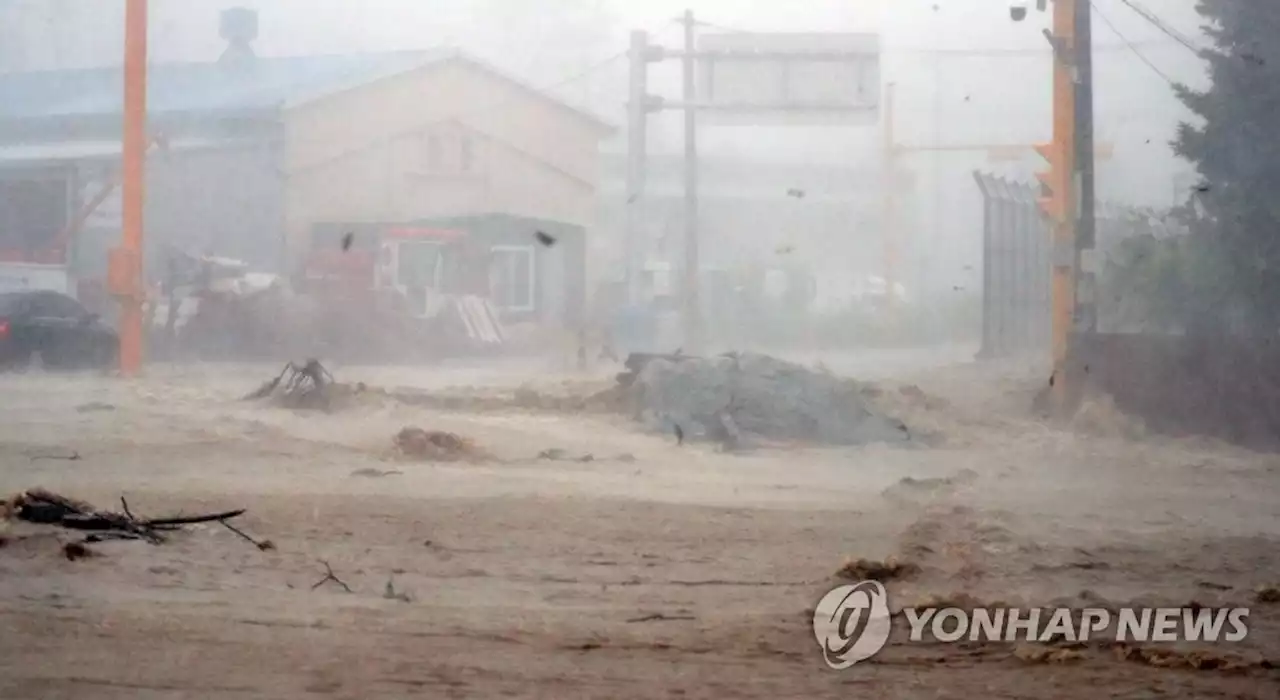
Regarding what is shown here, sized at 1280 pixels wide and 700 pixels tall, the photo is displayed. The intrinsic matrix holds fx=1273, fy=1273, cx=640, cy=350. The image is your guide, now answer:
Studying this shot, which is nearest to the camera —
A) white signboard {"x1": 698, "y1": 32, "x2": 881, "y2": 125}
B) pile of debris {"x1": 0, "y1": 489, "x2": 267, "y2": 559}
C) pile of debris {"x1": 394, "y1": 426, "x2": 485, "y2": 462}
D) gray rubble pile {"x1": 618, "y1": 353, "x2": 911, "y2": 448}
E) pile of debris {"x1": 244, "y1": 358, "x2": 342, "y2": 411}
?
pile of debris {"x1": 0, "y1": 489, "x2": 267, "y2": 559}

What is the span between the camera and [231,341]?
319 inches

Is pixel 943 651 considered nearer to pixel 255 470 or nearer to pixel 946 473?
pixel 946 473

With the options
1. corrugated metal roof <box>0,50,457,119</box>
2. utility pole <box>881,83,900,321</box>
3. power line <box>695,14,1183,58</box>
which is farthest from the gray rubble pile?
corrugated metal roof <box>0,50,457,119</box>

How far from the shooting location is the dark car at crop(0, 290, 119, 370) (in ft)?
25.5

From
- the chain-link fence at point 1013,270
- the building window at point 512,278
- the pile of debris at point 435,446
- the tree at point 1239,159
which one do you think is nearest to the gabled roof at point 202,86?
the building window at point 512,278

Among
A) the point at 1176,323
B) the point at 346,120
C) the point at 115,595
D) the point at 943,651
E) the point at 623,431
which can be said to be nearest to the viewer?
the point at 943,651

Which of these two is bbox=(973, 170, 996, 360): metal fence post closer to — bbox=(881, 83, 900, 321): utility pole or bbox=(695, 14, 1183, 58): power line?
bbox=(881, 83, 900, 321): utility pole

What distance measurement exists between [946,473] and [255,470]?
3.15 metres

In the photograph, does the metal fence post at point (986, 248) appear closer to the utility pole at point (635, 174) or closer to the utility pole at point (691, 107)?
the utility pole at point (691, 107)

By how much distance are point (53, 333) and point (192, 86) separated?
1.89 meters

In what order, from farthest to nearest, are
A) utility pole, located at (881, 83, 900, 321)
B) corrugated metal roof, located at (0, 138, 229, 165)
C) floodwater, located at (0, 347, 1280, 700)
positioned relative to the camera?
corrugated metal roof, located at (0, 138, 229, 165) < utility pole, located at (881, 83, 900, 321) < floodwater, located at (0, 347, 1280, 700)

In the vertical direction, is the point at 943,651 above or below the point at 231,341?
below

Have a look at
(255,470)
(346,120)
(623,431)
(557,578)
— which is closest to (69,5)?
(346,120)

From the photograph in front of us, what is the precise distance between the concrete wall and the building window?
0.30 metres
